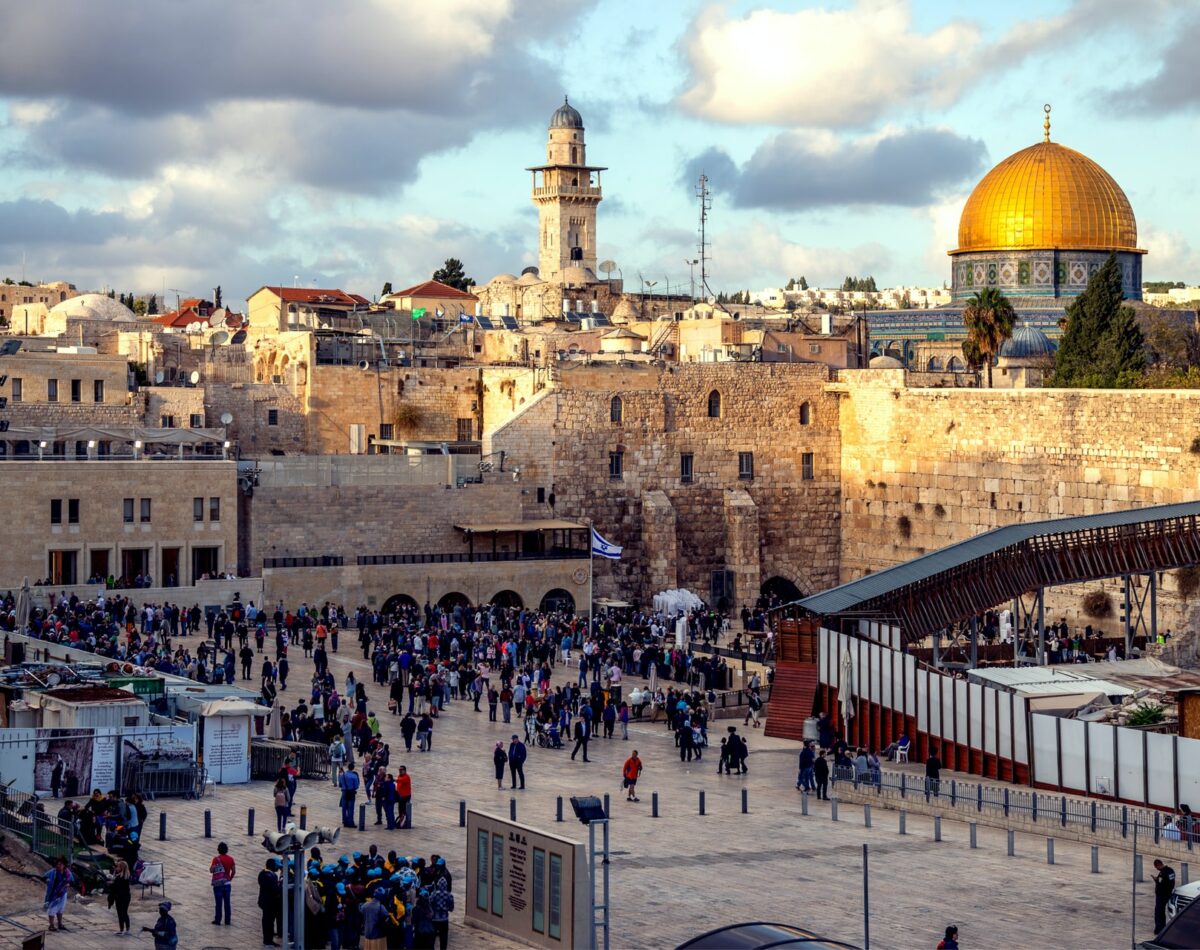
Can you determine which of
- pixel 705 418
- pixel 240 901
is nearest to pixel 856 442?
pixel 705 418

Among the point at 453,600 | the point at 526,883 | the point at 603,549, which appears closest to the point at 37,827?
the point at 526,883

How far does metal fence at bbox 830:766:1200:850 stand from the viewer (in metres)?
19.9

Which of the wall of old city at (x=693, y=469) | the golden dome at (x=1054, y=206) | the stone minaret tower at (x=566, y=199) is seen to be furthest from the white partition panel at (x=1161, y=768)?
the stone minaret tower at (x=566, y=199)

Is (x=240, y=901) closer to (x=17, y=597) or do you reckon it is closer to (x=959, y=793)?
(x=959, y=793)

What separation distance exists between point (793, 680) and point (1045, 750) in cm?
613

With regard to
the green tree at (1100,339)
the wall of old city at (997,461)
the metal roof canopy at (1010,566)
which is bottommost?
the metal roof canopy at (1010,566)

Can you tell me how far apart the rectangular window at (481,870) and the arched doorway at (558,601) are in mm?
25911

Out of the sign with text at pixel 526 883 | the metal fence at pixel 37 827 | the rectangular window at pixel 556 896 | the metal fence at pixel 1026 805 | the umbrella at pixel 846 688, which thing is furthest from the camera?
the umbrella at pixel 846 688

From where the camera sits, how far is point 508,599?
140 ft

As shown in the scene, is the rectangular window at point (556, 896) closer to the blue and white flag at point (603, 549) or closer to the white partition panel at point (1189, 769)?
the white partition panel at point (1189, 769)

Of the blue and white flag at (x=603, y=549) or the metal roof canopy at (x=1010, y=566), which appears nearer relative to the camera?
the metal roof canopy at (x=1010, y=566)

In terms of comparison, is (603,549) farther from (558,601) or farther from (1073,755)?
(1073,755)

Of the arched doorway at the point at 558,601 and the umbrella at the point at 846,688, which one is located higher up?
the arched doorway at the point at 558,601

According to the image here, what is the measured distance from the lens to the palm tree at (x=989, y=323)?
51219 mm
